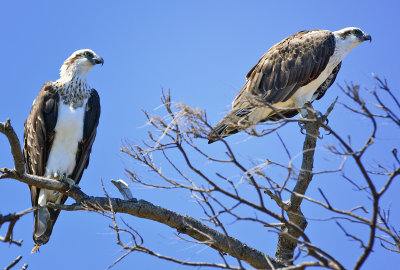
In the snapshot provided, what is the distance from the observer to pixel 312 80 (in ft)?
24.0

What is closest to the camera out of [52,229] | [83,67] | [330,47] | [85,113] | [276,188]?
[276,188]

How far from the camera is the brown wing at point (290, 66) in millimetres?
7215

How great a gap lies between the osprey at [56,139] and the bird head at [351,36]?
3463 mm

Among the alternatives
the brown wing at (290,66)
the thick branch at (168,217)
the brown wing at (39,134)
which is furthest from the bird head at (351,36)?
the brown wing at (39,134)

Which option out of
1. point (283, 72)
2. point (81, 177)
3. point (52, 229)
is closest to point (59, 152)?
point (81, 177)

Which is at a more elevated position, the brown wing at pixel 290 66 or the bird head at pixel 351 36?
the bird head at pixel 351 36

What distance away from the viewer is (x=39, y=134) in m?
6.14

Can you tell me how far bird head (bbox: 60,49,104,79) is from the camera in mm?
6781

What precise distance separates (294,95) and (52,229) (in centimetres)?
345

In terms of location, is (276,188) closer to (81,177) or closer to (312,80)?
(81,177)

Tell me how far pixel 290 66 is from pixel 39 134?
330cm

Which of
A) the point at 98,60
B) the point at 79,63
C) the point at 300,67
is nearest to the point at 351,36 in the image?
the point at 300,67

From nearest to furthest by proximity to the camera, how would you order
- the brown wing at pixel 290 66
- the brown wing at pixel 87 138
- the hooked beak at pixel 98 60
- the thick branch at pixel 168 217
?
the thick branch at pixel 168 217 < the brown wing at pixel 87 138 < the hooked beak at pixel 98 60 < the brown wing at pixel 290 66

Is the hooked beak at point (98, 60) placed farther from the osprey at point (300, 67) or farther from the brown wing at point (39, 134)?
the osprey at point (300, 67)
